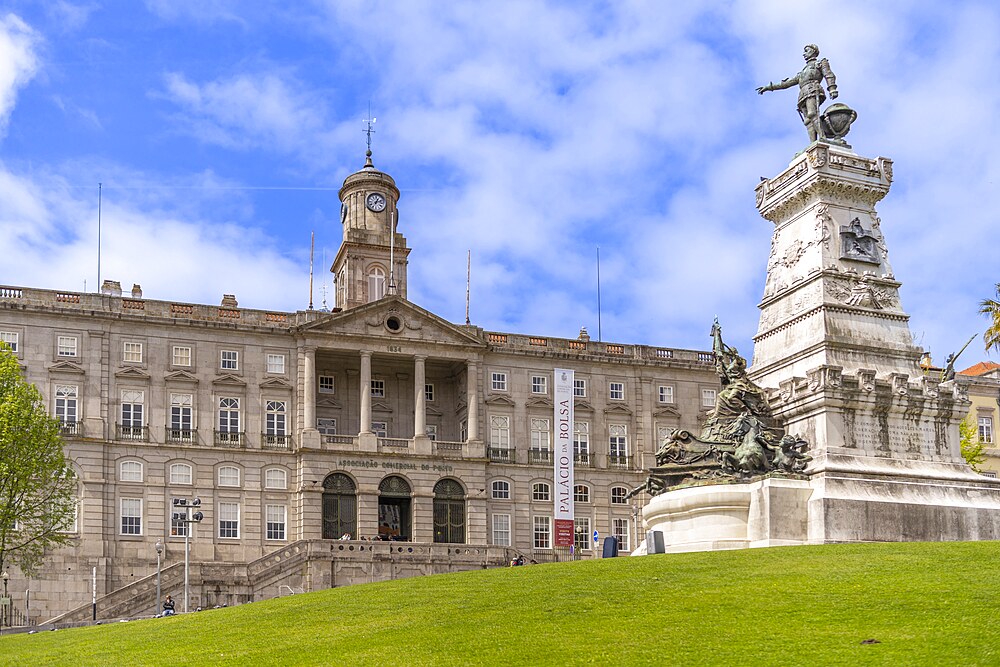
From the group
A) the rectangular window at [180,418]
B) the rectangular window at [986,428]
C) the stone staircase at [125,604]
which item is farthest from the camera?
the rectangular window at [986,428]

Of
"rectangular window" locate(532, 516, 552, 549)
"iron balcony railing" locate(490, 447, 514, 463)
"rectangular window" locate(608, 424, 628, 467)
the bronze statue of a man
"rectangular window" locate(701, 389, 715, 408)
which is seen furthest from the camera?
"rectangular window" locate(701, 389, 715, 408)

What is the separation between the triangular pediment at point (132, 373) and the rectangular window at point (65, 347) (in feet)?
7.95

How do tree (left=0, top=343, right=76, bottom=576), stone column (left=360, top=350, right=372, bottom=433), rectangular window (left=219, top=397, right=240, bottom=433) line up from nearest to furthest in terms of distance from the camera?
1. tree (left=0, top=343, right=76, bottom=576)
2. rectangular window (left=219, top=397, right=240, bottom=433)
3. stone column (left=360, top=350, right=372, bottom=433)

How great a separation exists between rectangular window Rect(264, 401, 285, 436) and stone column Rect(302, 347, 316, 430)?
1.21 metres

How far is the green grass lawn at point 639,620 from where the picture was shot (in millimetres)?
17062

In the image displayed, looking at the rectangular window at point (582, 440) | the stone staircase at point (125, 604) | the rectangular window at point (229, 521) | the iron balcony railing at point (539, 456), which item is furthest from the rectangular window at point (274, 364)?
the rectangular window at point (582, 440)

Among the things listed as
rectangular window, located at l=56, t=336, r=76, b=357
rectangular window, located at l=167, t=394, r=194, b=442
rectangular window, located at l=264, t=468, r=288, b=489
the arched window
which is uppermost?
the arched window

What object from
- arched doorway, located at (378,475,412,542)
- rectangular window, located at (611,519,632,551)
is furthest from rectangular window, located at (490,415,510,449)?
rectangular window, located at (611,519,632,551)

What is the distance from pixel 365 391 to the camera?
70.8 meters

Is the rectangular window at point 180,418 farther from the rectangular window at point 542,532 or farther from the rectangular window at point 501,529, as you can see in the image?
the rectangular window at point 542,532

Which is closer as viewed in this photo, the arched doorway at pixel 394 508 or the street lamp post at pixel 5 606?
the street lamp post at pixel 5 606

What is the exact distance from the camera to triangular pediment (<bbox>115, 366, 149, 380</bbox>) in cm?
6750

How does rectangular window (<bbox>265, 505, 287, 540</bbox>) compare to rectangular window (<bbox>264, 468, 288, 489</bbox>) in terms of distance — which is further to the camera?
rectangular window (<bbox>264, 468, 288, 489</bbox>)

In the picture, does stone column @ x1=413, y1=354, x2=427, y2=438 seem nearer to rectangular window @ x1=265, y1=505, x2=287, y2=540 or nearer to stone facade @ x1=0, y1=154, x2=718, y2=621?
stone facade @ x1=0, y1=154, x2=718, y2=621
